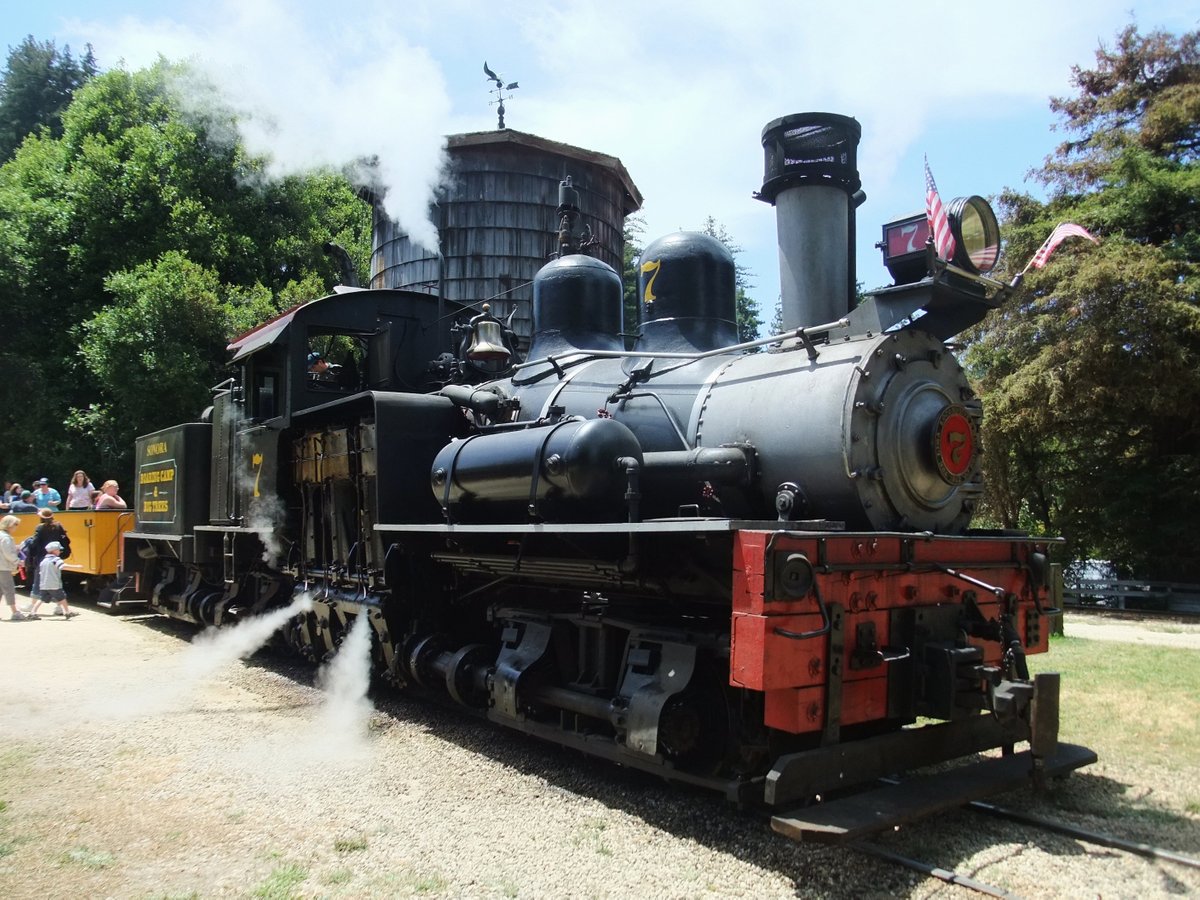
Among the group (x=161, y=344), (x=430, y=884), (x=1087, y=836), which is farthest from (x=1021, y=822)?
(x=161, y=344)

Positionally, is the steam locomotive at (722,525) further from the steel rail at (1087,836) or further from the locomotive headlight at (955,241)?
the steel rail at (1087,836)

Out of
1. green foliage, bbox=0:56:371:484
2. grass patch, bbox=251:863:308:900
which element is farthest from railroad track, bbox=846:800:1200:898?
green foliage, bbox=0:56:371:484

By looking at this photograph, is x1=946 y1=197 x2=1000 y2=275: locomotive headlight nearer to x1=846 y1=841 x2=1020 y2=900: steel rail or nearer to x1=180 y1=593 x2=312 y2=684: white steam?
x1=846 y1=841 x2=1020 y2=900: steel rail

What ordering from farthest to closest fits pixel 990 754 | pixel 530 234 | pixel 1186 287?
1. pixel 530 234
2. pixel 1186 287
3. pixel 990 754

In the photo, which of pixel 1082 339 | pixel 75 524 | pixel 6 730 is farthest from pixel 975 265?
pixel 75 524

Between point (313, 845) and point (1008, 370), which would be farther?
point (1008, 370)

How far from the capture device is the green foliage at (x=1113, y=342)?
14766 millimetres

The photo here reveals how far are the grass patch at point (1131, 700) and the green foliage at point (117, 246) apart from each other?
16631 mm

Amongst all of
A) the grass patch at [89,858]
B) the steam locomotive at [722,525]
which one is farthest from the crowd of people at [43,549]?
the grass patch at [89,858]

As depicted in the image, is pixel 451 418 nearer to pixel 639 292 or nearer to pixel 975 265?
pixel 639 292

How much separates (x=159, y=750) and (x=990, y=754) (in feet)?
16.4

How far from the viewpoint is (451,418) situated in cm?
655

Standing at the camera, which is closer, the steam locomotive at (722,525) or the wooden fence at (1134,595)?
the steam locomotive at (722,525)

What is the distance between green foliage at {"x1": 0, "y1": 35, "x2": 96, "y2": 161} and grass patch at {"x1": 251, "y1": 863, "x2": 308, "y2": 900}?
142 feet
